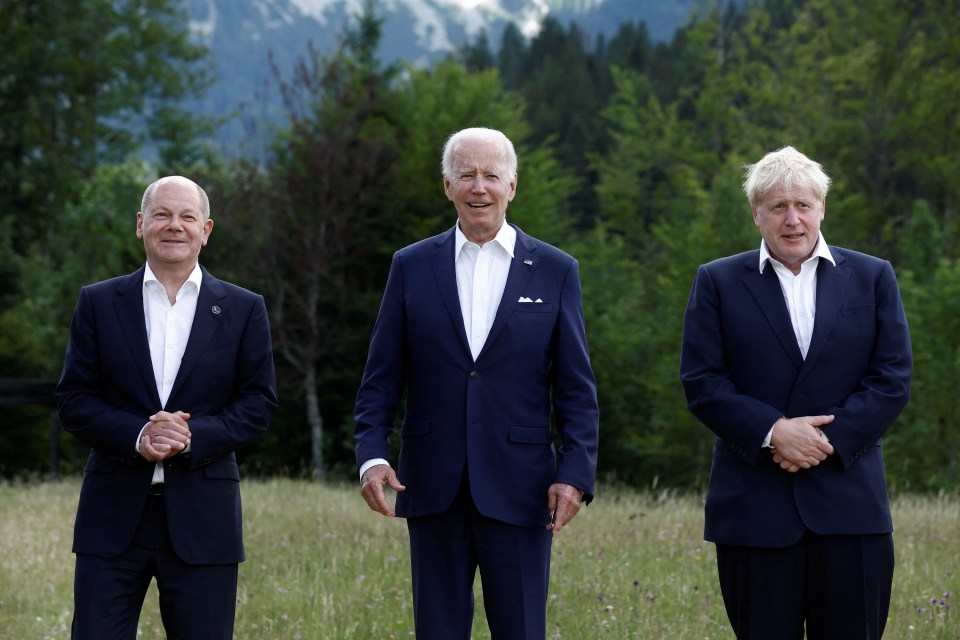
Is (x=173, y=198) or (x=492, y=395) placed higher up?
(x=173, y=198)

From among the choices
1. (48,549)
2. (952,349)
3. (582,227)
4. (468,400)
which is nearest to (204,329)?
(468,400)

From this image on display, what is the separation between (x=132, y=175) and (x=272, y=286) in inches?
634

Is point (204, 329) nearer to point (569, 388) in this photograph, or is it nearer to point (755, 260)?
point (569, 388)

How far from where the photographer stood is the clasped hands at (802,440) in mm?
4090

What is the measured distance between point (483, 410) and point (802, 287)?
124 centimetres

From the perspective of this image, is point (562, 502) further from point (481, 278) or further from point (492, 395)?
point (481, 278)

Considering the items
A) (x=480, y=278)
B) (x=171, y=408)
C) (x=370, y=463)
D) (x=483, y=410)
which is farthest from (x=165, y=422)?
(x=480, y=278)

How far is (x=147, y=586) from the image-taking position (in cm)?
421

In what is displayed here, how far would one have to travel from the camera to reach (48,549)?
9445 millimetres

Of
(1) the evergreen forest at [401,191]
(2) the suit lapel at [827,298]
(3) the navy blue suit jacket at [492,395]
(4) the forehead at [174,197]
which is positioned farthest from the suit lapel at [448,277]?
(1) the evergreen forest at [401,191]

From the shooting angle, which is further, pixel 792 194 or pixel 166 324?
pixel 166 324

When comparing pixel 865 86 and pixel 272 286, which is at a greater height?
pixel 865 86

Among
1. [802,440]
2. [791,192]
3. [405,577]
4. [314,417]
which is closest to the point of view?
[802,440]

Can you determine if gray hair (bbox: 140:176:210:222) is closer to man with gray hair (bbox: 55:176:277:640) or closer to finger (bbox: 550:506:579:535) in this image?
man with gray hair (bbox: 55:176:277:640)
